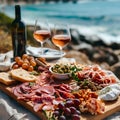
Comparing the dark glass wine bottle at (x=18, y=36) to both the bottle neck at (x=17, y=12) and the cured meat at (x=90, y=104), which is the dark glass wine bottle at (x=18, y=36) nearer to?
the bottle neck at (x=17, y=12)

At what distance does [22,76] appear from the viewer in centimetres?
284

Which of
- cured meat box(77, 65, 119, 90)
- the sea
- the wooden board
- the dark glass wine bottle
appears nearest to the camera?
the wooden board

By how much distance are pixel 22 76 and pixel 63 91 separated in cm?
47

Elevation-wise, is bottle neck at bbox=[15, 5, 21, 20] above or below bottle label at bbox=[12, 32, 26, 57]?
above

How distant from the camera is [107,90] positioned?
253 centimetres

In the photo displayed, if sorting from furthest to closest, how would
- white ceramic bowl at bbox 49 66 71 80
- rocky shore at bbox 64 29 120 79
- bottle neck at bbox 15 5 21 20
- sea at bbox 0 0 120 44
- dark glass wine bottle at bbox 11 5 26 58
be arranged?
sea at bbox 0 0 120 44 < rocky shore at bbox 64 29 120 79 < dark glass wine bottle at bbox 11 5 26 58 < bottle neck at bbox 15 5 21 20 < white ceramic bowl at bbox 49 66 71 80

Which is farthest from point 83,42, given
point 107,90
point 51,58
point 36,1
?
point 36,1

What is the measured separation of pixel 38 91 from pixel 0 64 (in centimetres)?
78

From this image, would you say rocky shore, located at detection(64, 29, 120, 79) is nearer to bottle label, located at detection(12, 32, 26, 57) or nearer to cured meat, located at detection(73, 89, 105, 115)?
bottle label, located at detection(12, 32, 26, 57)

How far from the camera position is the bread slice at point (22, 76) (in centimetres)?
280

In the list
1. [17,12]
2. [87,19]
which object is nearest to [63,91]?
[17,12]

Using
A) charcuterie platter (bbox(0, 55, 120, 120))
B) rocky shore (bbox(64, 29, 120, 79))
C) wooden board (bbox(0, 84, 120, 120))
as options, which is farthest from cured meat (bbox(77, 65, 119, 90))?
rocky shore (bbox(64, 29, 120, 79))

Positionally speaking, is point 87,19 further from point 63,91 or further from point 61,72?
point 63,91

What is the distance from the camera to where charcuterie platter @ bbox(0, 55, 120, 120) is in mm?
2242
